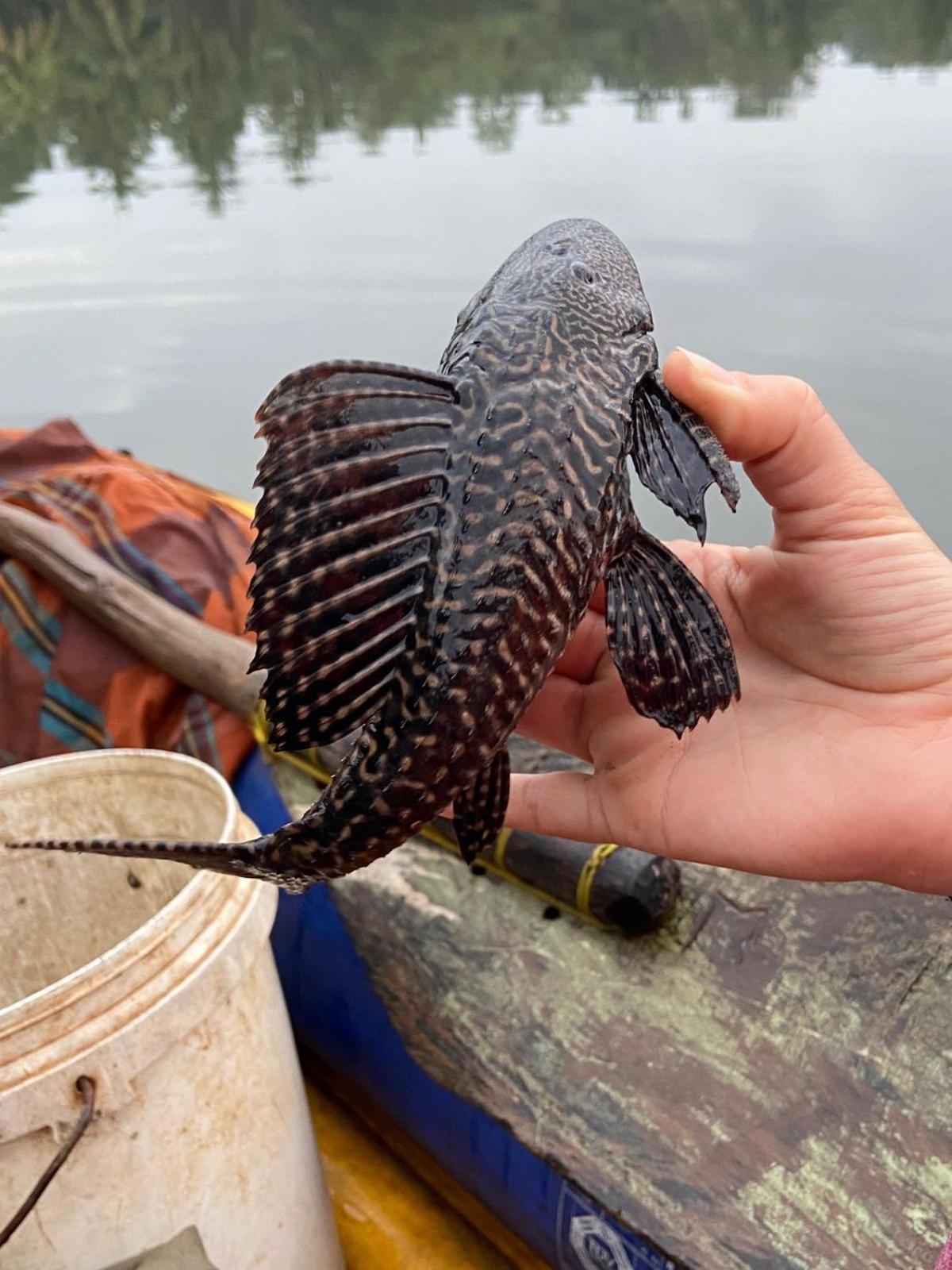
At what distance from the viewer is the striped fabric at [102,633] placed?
3502 millimetres

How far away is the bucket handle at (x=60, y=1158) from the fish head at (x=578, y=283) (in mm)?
1578

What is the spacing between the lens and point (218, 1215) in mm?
2170

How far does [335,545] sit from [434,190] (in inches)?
615

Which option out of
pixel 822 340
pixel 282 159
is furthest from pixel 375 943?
pixel 282 159

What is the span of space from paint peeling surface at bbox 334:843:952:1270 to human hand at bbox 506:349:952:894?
583 mm

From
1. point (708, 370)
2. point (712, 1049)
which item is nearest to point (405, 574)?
point (708, 370)

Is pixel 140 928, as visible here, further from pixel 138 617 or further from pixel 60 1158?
pixel 138 617

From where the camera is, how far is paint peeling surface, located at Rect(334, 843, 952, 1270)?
2088 mm

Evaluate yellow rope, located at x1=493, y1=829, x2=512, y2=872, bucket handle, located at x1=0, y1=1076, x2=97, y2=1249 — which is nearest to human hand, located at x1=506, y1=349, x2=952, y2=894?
yellow rope, located at x1=493, y1=829, x2=512, y2=872

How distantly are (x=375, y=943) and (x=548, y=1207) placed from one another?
0.79m

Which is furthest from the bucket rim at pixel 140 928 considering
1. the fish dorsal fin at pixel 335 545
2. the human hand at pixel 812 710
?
the human hand at pixel 812 710

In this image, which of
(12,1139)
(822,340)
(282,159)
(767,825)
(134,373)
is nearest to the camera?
(12,1139)

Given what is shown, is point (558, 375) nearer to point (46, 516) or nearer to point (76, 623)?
point (76, 623)

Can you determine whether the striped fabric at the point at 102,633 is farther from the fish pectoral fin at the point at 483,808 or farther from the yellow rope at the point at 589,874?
the fish pectoral fin at the point at 483,808
